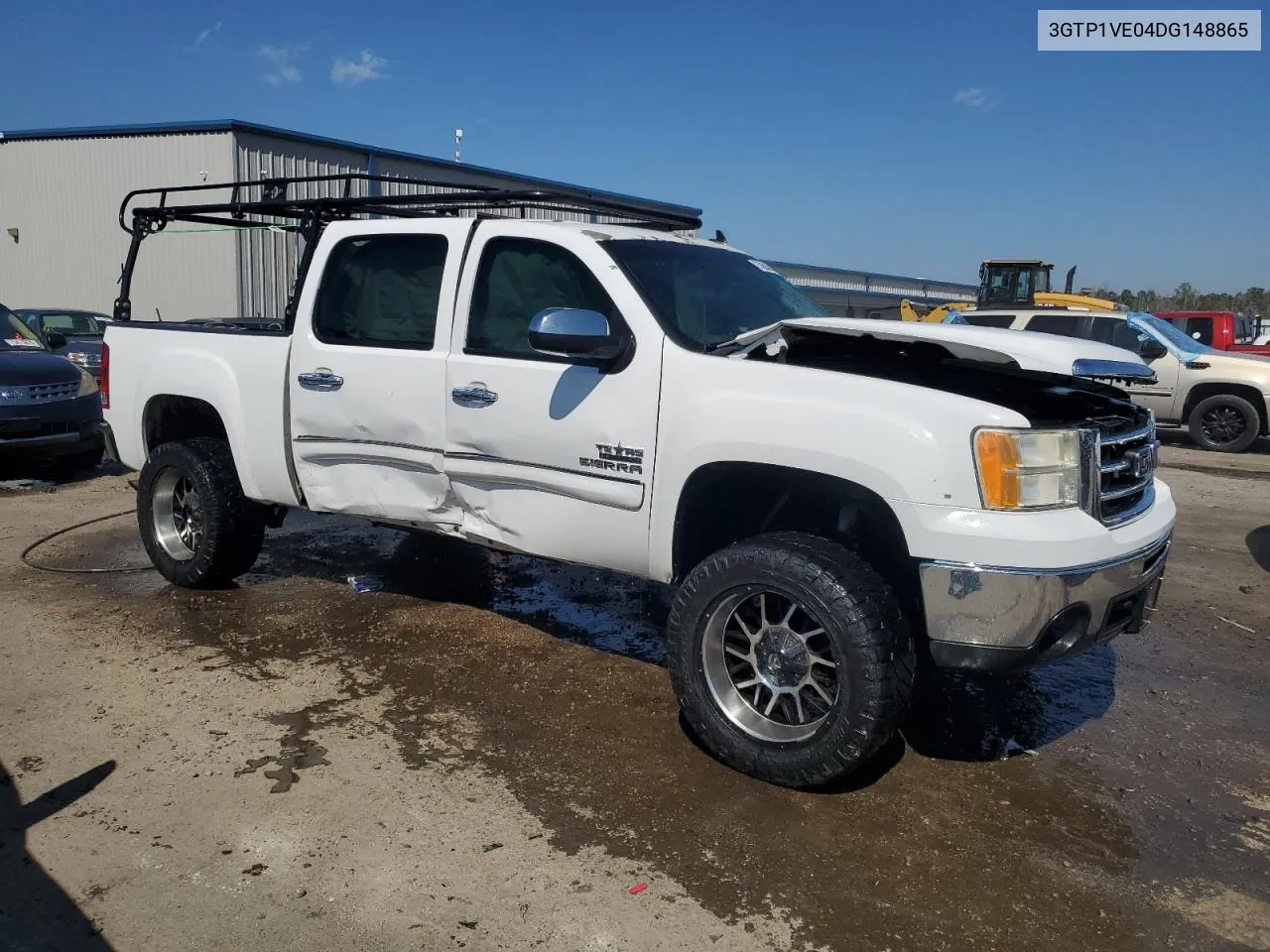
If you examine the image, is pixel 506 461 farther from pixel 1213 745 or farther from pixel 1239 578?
pixel 1239 578

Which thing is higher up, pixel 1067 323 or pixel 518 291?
pixel 1067 323

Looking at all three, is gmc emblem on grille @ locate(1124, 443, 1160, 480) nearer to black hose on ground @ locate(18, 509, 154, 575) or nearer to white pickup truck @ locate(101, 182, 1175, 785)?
white pickup truck @ locate(101, 182, 1175, 785)

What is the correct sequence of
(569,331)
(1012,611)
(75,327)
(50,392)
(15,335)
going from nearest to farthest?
(1012,611) < (569,331) < (50,392) < (15,335) < (75,327)

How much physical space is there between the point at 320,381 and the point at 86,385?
626cm

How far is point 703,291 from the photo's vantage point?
4.27 meters

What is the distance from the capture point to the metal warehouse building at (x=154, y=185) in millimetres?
19281

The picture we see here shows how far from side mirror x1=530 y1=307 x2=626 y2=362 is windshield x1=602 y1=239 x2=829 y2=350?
0.28 metres

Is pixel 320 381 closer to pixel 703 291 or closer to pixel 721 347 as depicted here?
pixel 703 291

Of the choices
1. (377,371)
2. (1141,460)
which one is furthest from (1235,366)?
(377,371)

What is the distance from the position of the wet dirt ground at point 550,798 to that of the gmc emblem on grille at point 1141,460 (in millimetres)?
1112

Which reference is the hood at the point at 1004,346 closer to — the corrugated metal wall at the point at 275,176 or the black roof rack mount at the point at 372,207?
the black roof rack mount at the point at 372,207

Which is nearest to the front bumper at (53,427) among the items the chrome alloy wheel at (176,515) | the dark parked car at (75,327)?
the dark parked car at (75,327)

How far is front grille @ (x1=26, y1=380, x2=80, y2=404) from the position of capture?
8953mm

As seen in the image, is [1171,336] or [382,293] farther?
[1171,336]
